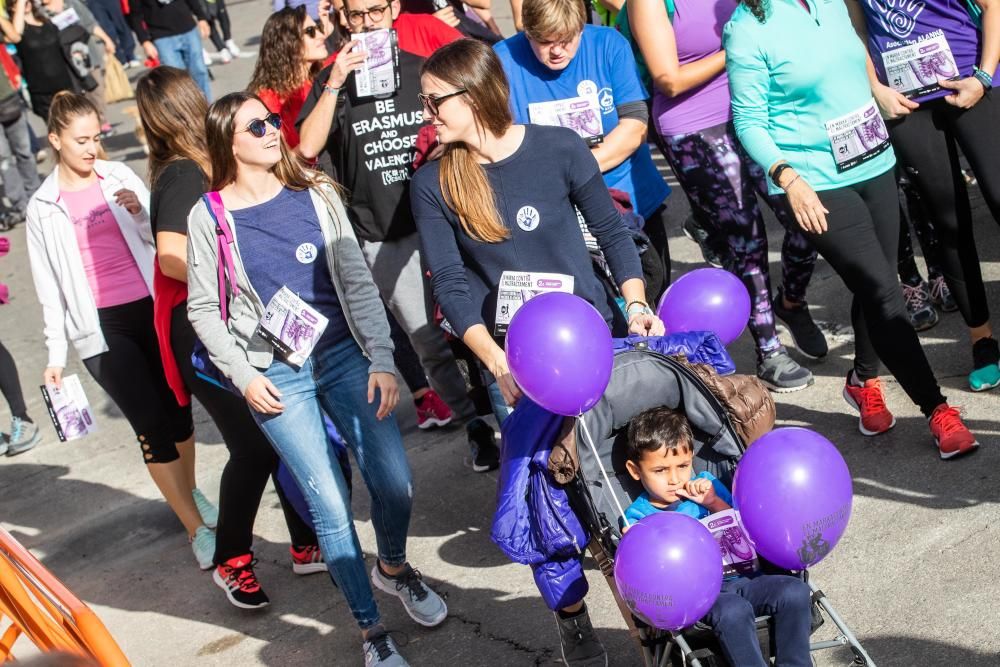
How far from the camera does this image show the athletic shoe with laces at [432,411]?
6.08 metres

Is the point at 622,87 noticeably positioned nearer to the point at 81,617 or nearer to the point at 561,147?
the point at 561,147

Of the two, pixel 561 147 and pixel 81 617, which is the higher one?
pixel 561 147

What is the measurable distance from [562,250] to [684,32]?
5.74 ft

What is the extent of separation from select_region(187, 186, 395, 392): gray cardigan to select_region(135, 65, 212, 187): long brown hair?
0.66 m

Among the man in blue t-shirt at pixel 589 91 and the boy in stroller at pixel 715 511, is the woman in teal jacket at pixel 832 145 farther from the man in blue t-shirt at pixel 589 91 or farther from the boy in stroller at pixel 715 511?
the boy in stroller at pixel 715 511

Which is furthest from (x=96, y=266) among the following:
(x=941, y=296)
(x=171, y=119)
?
(x=941, y=296)

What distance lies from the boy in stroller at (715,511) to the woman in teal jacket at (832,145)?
144 cm

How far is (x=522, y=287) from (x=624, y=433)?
664 mm

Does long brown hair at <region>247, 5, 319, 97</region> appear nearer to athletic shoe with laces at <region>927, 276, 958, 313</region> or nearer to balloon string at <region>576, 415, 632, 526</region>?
balloon string at <region>576, 415, 632, 526</region>

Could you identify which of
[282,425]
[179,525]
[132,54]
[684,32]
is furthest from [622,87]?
[132,54]

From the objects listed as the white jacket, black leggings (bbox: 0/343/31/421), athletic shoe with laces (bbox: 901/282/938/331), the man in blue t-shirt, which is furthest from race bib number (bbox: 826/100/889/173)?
black leggings (bbox: 0/343/31/421)

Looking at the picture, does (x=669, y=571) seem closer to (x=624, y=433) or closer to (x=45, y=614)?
(x=624, y=433)

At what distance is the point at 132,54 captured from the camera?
59.9 feet

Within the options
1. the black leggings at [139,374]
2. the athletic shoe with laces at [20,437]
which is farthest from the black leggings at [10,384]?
the black leggings at [139,374]
